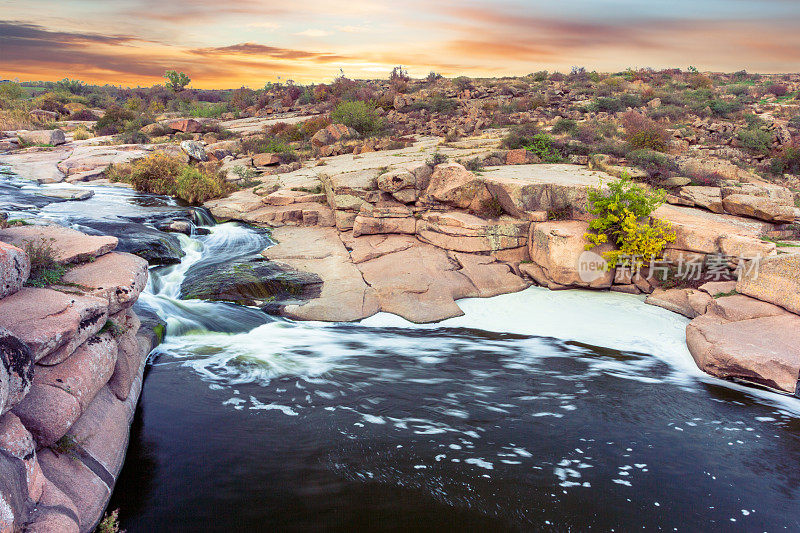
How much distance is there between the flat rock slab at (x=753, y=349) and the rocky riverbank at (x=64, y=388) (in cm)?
904

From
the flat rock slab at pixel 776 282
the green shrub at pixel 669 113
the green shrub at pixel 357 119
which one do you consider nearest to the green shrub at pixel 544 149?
the flat rock slab at pixel 776 282

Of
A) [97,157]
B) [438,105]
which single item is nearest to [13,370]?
[97,157]

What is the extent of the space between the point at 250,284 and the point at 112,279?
12.2 feet

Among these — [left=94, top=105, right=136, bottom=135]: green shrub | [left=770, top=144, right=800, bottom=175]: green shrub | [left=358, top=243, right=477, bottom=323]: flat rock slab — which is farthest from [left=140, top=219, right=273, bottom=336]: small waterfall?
[left=94, top=105, right=136, bottom=135]: green shrub

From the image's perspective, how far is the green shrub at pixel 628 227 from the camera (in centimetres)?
1085

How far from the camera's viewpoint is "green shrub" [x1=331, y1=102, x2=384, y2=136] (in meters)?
24.4

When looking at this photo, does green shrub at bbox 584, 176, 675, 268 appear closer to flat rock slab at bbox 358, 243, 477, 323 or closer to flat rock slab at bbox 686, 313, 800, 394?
flat rock slab at bbox 686, 313, 800, 394

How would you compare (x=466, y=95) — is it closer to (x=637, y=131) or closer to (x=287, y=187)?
(x=637, y=131)

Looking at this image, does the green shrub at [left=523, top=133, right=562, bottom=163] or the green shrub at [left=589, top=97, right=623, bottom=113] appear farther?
the green shrub at [left=589, top=97, right=623, bottom=113]

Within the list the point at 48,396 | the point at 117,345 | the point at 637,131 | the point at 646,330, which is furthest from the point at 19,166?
the point at 637,131

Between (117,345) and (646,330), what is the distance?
946 cm

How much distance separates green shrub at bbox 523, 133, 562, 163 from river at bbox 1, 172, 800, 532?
837 centimetres

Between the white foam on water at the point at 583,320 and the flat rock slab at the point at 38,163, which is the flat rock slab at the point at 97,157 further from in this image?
the white foam on water at the point at 583,320

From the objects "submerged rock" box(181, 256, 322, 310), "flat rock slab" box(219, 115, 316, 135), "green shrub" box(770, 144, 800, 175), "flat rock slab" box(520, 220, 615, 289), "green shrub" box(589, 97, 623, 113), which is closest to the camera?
"submerged rock" box(181, 256, 322, 310)
